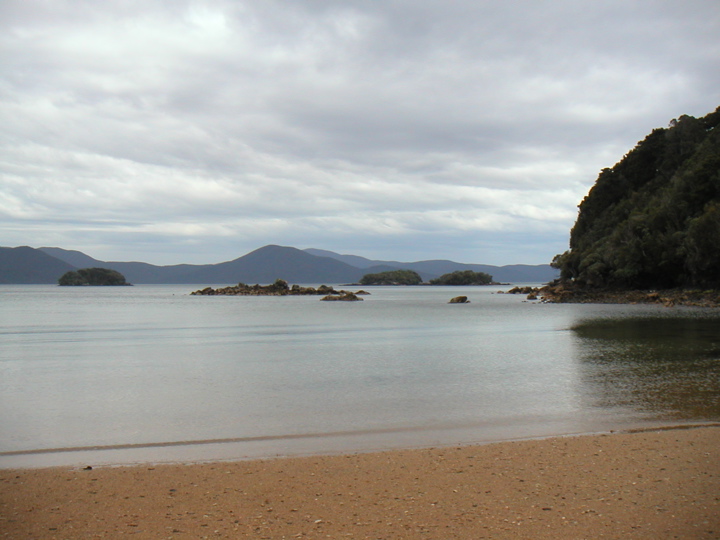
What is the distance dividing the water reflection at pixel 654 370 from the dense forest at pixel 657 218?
31255 millimetres

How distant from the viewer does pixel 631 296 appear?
2516 inches

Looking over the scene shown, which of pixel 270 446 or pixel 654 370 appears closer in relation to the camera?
pixel 270 446

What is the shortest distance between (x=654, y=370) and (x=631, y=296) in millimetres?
52945

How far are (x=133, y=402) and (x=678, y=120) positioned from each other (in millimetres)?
93848

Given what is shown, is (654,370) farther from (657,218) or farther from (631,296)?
(657,218)

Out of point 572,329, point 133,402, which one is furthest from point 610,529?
point 572,329

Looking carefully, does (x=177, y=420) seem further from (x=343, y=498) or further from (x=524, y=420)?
(x=524, y=420)

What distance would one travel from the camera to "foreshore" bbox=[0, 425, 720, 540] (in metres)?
5.11

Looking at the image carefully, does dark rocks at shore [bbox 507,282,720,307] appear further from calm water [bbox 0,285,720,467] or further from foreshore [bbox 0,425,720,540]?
foreshore [bbox 0,425,720,540]

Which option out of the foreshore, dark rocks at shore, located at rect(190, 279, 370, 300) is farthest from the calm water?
dark rocks at shore, located at rect(190, 279, 370, 300)

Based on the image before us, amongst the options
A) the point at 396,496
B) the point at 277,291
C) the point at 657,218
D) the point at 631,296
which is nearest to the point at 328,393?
the point at 396,496

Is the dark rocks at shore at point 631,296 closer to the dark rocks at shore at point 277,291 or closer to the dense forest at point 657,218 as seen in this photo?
the dense forest at point 657,218

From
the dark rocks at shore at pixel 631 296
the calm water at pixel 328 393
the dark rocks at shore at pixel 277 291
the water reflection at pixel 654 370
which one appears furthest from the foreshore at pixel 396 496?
the dark rocks at shore at pixel 277 291

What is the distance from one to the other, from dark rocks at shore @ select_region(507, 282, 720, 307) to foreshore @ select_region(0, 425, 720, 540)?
5028 cm
